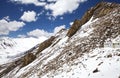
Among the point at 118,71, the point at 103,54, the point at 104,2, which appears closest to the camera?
the point at 118,71

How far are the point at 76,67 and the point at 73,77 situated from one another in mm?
3466

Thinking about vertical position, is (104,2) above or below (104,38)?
above

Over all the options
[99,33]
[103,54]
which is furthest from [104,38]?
[103,54]

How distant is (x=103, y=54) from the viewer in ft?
91.4

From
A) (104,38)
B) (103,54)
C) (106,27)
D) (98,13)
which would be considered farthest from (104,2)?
(103,54)

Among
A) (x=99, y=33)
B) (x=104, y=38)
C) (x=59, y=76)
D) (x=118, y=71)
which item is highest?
(x=99, y=33)

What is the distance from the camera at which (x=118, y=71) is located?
20938mm

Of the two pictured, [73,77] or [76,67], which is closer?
[73,77]

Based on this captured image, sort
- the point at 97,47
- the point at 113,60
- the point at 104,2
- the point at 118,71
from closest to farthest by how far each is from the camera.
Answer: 1. the point at 118,71
2. the point at 113,60
3. the point at 97,47
4. the point at 104,2

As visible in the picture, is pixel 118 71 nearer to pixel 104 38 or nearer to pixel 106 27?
pixel 104 38

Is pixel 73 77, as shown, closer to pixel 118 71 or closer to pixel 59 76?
pixel 59 76

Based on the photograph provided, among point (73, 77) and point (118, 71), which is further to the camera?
point (73, 77)

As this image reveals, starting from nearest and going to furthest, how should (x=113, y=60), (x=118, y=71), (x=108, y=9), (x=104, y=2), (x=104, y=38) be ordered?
(x=118, y=71) < (x=113, y=60) < (x=104, y=38) < (x=108, y=9) < (x=104, y=2)

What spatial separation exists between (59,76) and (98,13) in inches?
1379
